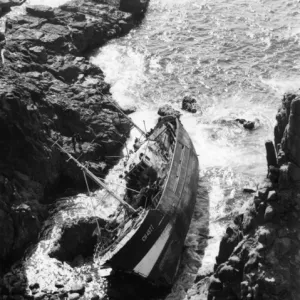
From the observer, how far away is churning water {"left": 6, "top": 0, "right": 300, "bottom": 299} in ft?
114

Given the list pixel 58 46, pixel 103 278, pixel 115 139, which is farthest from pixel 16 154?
pixel 58 46

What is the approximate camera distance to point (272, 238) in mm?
21219

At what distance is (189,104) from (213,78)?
5.82 metres

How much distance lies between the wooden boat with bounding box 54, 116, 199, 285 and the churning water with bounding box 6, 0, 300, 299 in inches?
66.5

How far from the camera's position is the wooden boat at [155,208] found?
28.3 m

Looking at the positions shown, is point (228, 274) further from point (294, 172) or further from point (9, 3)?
point (9, 3)

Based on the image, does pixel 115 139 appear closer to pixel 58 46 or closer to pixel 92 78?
pixel 92 78

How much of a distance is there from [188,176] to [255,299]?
14.2 m

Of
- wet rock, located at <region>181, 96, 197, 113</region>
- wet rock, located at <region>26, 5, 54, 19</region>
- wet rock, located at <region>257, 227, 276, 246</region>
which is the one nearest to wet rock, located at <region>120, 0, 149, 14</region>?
wet rock, located at <region>26, 5, 54, 19</region>

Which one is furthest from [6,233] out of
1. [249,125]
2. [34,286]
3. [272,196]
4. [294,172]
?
[249,125]

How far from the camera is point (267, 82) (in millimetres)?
47062

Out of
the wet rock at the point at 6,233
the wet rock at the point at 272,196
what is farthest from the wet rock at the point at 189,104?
the wet rock at the point at 272,196

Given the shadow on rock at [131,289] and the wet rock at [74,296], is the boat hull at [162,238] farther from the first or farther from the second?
the wet rock at [74,296]

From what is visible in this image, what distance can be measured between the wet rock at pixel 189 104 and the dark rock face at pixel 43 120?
19.5 ft
